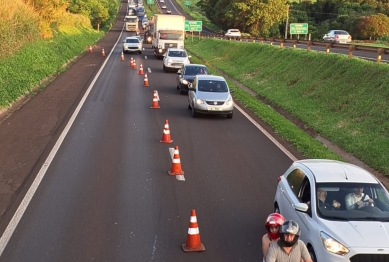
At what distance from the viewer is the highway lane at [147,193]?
8711 mm

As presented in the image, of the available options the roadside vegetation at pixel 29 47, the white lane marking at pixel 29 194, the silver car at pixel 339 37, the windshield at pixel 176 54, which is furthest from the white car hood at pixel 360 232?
the silver car at pixel 339 37

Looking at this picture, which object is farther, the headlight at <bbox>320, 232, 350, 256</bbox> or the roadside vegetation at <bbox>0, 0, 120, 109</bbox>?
the roadside vegetation at <bbox>0, 0, 120, 109</bbox>

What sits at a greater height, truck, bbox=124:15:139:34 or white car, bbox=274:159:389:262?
truck, bbox=124:15:139:34

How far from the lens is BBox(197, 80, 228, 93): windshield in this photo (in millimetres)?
21422

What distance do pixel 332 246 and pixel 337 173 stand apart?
1.67 m

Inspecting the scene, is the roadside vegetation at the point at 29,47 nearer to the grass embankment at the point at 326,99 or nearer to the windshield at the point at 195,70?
the windshield at the point at 195,70

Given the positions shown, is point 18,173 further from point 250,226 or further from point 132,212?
point 250,226

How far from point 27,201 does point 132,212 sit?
7.06 ft

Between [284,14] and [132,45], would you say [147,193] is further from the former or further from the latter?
[284,14]

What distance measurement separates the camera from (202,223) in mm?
9820

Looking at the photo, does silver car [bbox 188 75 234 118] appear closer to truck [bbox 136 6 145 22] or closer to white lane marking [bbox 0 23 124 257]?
white lane marking [bbox 0 23 124 257]

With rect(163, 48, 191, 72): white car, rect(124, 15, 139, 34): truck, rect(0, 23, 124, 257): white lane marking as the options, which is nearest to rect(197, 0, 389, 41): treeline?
rect(124, 15, 139, 34): truck

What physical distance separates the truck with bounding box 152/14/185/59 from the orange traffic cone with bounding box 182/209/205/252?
40.1 m

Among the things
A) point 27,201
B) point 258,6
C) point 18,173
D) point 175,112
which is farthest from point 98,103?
point 258,6
